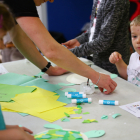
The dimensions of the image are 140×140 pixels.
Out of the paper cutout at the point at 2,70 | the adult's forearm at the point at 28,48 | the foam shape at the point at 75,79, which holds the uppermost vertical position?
the adult's forearm at the point at 28,48

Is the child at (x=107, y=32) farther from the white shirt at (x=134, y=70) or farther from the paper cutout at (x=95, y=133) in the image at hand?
the paper cutout at (x=95, y=133)

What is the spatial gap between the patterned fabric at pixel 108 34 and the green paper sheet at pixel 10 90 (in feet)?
2.28

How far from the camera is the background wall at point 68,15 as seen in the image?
3.47 meters

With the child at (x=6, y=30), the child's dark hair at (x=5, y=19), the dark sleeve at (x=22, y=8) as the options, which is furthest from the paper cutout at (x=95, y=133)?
the dark sleeve at (x=22, y=8)

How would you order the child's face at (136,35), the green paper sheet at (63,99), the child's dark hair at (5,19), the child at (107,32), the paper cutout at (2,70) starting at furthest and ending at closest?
the child at (107,32) → the paper cutout at (2,70) → the child's face at (136,35) → the green paper sheet at (63,99) → the child's dark hair at (5,19)

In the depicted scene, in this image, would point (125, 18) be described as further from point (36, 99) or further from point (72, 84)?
point (36, 99)

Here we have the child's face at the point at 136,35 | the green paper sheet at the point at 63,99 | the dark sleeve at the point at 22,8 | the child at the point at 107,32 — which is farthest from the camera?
the child at the point at 107,32

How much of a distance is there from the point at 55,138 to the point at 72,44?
1.36m

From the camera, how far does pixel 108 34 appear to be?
1512 mm

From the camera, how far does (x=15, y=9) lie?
0.81 metres

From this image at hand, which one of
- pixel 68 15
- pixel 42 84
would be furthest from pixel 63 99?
pixel 68 15

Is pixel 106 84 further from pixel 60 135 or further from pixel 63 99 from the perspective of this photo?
pixel 60 135

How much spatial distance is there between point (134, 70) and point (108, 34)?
0.40m

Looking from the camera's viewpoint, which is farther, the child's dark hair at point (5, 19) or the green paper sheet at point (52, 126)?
the green paper sheet at point (52, 126)
